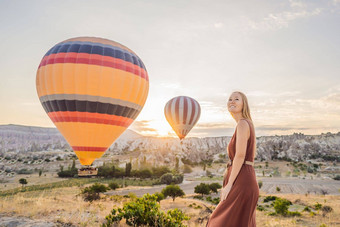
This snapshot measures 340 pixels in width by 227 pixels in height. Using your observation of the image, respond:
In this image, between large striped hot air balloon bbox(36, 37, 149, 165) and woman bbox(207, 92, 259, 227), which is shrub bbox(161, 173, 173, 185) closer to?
large striped hot air balloon bbox(36, 37, 149, 165)

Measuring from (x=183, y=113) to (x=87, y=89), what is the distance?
18.5 meters

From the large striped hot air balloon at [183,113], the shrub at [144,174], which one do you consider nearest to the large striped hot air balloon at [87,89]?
the large striped hot air balloon at [183,113]

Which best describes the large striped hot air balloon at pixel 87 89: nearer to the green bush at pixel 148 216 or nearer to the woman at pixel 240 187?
the green bush at pixel 148 216

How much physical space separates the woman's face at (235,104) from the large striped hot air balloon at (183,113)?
24710 millimetres

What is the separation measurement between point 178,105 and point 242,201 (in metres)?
25.5

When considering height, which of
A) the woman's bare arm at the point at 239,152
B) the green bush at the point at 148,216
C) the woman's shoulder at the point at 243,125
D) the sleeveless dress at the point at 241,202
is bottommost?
the green bush at the point at 148,216

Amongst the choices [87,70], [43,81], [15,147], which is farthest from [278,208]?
[15,147]

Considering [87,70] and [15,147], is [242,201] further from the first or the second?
[15,147]

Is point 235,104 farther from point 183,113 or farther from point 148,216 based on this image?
point 183,113

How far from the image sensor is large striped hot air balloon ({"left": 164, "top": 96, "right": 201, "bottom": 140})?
91.8 feet

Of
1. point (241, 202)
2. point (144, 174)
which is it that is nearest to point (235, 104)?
point (241, 202)

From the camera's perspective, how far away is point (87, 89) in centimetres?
1029

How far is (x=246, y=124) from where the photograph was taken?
2.84m

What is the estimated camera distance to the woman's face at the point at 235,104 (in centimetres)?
306
